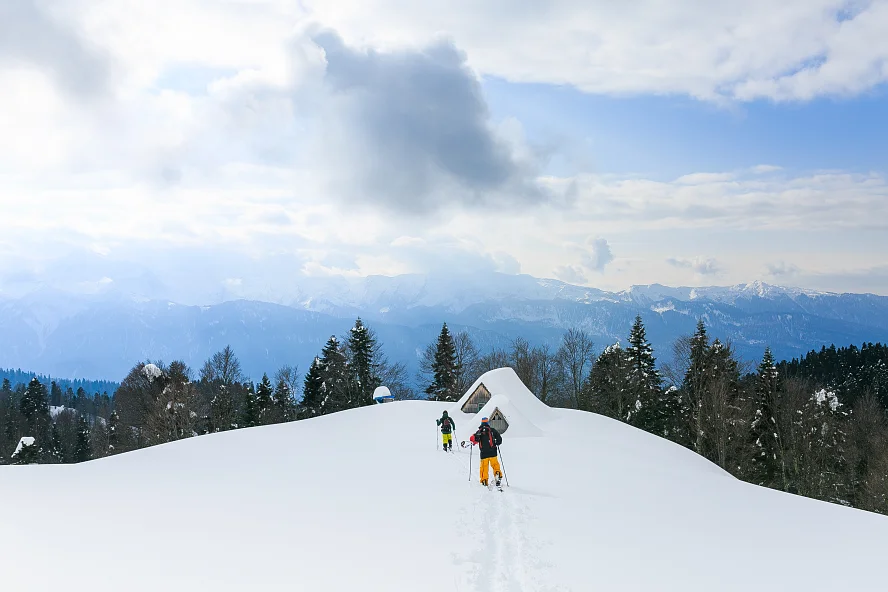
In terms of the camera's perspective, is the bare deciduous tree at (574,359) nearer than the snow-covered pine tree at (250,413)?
No

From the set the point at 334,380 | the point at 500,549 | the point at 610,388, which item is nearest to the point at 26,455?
the point at 334,380

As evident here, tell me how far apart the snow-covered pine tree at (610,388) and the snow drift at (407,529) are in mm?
31392

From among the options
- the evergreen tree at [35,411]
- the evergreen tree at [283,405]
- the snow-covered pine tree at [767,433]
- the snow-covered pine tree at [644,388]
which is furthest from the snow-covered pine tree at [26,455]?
the snow-covered pine tree at [767,433]

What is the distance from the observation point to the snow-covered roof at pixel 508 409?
2891 centimetres

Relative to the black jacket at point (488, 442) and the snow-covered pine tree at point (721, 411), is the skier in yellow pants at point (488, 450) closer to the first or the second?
the black jacket at point (488, 442)

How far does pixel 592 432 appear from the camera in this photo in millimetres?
29984

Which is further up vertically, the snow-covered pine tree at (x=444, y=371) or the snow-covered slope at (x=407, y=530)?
the snow-covered slope at (x=407, y=530)

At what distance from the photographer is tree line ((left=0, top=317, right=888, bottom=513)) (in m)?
39.9

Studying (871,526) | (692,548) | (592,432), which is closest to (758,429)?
(592,432)

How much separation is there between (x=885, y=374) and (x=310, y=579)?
9330 centimetres


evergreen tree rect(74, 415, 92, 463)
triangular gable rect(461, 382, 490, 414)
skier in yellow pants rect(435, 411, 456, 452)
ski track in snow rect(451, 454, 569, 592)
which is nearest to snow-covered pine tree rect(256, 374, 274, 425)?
triangular gable rect(461, 382, 490, 414)

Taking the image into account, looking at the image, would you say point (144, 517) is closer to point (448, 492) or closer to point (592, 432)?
point (448, 492)

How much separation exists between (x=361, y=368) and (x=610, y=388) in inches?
1138

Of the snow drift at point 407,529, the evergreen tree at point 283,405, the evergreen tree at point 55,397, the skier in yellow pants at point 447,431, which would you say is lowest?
the evergreen tree at point 55,397
